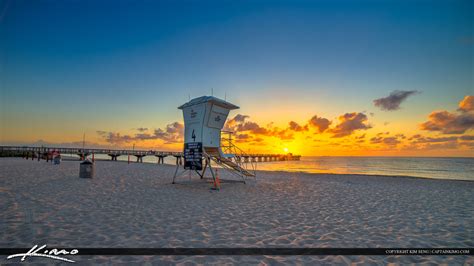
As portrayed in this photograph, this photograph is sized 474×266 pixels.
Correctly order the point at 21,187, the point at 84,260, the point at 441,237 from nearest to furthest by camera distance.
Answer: the point at 84,260 < the point at 441,237 < the point at 21,187

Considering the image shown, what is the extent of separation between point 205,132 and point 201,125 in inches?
19.4

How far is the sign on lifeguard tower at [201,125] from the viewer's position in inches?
569

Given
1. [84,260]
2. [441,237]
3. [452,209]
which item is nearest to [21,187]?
[84,260]

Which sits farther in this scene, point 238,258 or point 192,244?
point 192,244

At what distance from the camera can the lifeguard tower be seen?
14.5 metres

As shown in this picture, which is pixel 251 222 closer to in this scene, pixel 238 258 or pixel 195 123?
pixel 238 258

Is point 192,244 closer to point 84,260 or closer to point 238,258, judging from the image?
point 238,258

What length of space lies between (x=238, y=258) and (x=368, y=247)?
2.90 m

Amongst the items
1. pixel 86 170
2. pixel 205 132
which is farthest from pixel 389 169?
pixel 86 170

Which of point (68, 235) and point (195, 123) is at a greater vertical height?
point (195, 123)

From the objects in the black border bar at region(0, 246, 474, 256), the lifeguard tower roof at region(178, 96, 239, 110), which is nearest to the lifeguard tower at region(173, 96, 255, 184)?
the lifeguard tower roof at region(178, 96, 239, 110)

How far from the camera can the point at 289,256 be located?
463 cm

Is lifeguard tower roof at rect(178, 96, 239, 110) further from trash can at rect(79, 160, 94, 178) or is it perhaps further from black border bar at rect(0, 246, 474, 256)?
black border bar at rect(0, 246, 474, 256)

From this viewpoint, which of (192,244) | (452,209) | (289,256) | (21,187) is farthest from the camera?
(21,187)
